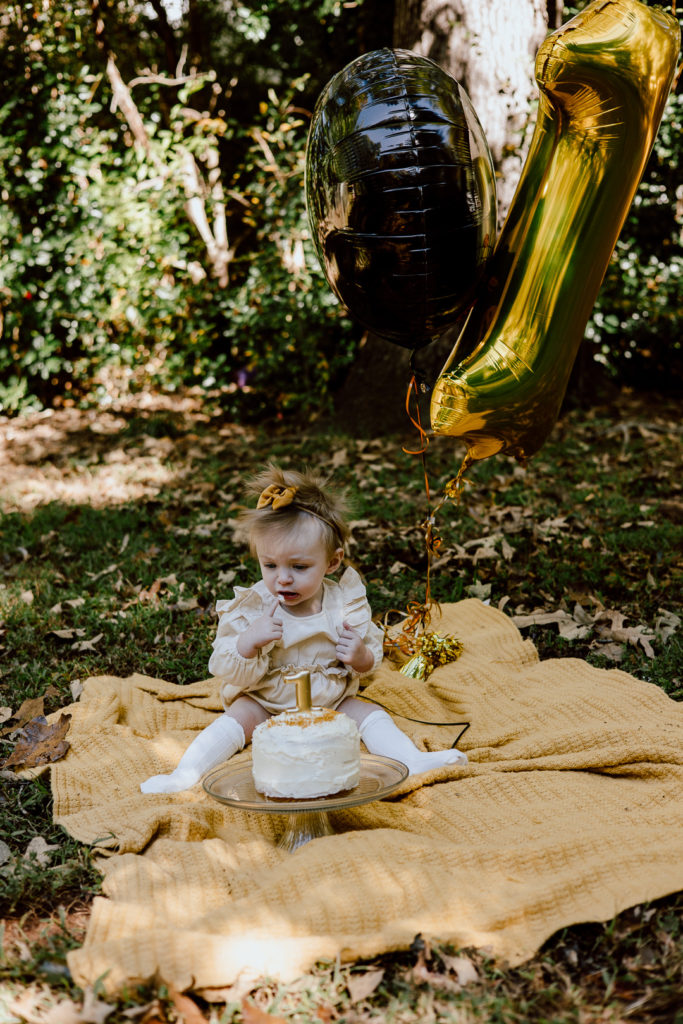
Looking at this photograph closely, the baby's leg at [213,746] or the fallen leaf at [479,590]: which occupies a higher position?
the baby's leg at [213,746]

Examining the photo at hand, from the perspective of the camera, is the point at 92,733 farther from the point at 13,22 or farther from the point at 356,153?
the point at 13,22

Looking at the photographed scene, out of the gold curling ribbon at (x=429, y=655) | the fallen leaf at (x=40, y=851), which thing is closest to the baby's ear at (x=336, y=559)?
the gold curling ribbon at (x=429, y=655)

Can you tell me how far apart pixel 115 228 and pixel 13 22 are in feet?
6.74

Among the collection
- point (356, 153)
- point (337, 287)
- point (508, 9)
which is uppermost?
point (508, 9)

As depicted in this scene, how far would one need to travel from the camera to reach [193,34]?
9547 mm

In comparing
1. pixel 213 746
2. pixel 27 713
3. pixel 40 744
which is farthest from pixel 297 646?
pixel 27 713

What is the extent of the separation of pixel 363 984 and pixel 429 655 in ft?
6.09

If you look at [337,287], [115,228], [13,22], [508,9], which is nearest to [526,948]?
[337,287]

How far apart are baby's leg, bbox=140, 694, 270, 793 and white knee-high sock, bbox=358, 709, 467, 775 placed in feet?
1.23

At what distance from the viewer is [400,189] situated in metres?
2.92

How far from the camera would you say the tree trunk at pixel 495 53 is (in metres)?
6.46

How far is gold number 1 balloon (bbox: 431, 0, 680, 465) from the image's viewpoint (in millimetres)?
2932

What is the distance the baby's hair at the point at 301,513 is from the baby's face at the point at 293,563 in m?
0.03

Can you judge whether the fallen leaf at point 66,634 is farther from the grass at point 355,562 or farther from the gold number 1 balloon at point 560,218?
the gold number 1 balloon at point 560,218
